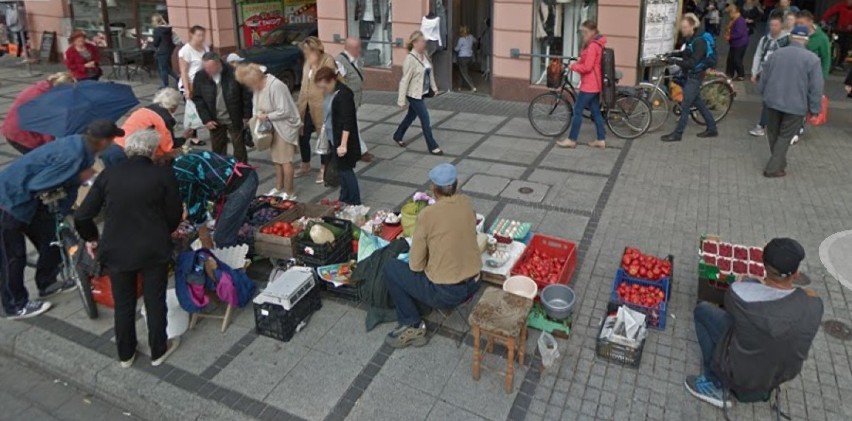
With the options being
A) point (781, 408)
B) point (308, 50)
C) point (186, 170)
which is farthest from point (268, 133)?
point (781, 408)

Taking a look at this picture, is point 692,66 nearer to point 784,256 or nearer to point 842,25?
point 784,256

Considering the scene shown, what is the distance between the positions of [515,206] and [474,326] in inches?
138

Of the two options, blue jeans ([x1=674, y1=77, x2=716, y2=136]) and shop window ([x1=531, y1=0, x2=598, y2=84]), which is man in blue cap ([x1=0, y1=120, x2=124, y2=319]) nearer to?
blue jeans ([x1=674, y1=77, x2=716, y2=136])

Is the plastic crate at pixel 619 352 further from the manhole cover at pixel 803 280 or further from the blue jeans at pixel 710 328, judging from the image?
the manhole cover at pixel 803 280

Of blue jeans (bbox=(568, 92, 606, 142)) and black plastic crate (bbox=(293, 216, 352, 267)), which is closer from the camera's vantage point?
black plastic crate (bbox=(293, 216, 352, 267))

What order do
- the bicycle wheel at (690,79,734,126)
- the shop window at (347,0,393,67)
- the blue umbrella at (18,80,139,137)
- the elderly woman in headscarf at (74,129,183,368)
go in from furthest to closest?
the shop window at (347,0,393,67) < the bicycle wheel at (690,79,734,126) < the blue umbrella at (18,80,139,137) < the elderly woman in headscarf at (74,129,183,368)

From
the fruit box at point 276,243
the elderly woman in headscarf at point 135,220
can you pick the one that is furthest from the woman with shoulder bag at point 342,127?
the elderly woman in headscarf at point 135,220

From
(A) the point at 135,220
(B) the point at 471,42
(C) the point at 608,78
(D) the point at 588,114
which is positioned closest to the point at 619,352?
(A) the point at 135,220

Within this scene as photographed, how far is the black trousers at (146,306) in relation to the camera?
4445 mm

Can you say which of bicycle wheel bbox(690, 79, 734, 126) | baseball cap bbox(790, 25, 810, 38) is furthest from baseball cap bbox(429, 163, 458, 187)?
bicycle wheel bbox(690, 79, 734, 126)

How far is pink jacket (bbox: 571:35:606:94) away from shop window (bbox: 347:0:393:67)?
240 inches

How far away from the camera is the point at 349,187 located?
7.12 m

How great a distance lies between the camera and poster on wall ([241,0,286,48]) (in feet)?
54.4

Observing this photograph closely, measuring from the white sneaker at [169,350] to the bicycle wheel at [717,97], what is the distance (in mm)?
9036
